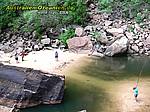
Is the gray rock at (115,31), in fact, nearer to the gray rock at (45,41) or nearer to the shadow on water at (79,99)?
the gray rock at (45,41)

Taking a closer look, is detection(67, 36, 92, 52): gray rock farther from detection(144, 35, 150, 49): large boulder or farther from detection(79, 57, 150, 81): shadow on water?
detection(144, 35, 150, 49): large boulder

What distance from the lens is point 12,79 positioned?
30.4 m

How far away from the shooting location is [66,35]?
49281 mm

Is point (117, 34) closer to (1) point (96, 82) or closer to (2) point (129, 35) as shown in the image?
(2) point (129, 35)

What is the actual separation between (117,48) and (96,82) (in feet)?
34.0

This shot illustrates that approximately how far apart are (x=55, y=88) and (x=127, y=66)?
12688 mm

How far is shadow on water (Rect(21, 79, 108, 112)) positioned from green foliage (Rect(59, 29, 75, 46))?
1460cm

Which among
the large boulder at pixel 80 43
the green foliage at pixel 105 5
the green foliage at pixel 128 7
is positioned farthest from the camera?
the green foliage at pixel 105 5

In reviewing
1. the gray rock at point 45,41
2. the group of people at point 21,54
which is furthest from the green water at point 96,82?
the gray rock at point 45,41

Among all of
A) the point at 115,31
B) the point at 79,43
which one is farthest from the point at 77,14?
the point at 115,31

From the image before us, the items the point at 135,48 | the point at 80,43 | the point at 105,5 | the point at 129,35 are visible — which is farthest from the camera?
the point at 105,5

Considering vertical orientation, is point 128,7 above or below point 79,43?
above

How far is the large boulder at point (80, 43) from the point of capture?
4688cm

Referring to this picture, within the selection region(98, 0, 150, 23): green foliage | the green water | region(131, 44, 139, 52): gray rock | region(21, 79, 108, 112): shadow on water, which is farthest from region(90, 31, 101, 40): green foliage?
region(21, 79, 108, 112): shadow on water
